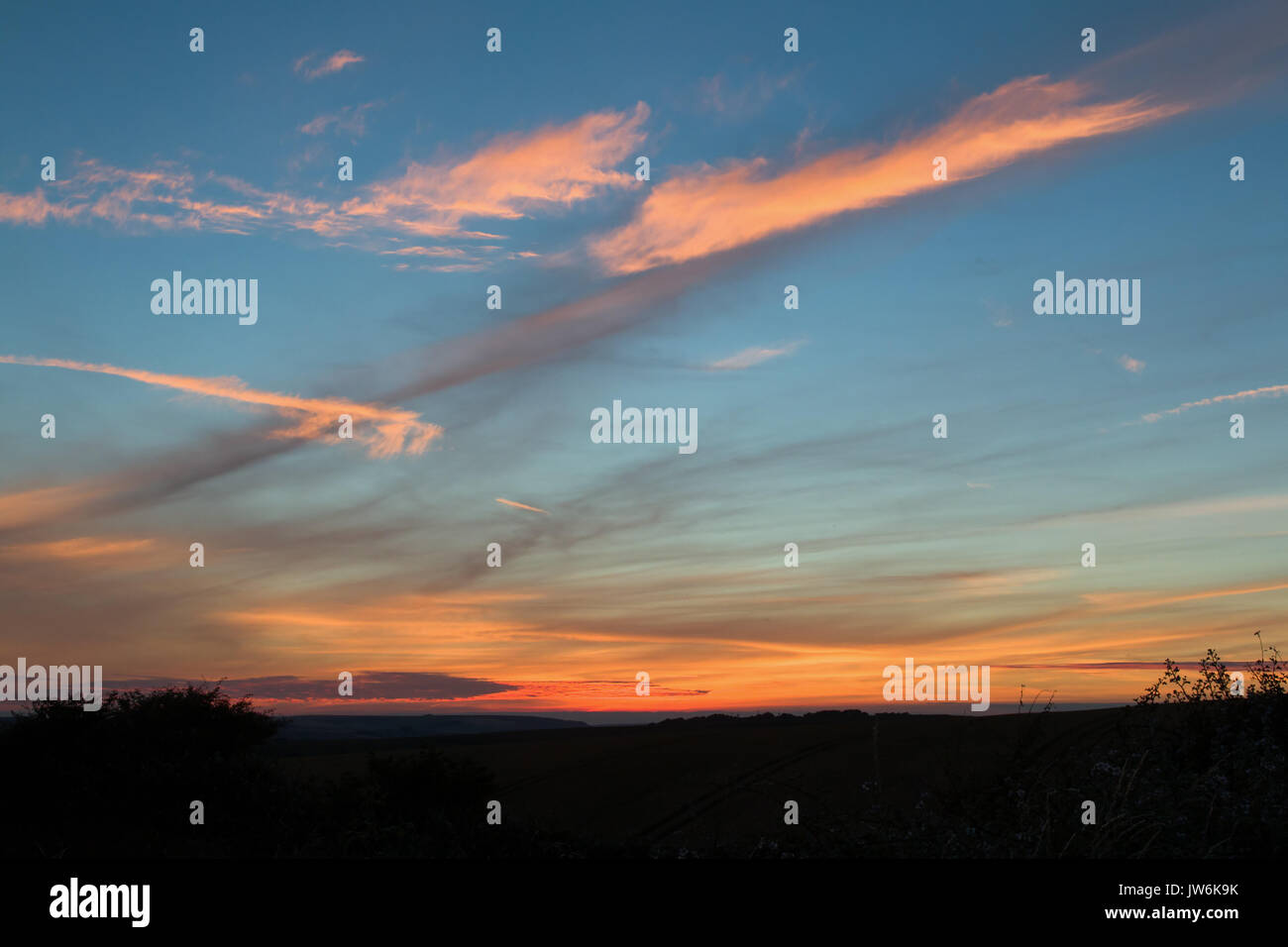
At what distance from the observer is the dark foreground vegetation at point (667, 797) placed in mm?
9664

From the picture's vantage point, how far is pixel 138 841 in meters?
15.0

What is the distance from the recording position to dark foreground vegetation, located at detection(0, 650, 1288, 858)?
9664mm

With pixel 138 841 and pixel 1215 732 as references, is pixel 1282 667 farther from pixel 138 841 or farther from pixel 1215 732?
pixel 138 841

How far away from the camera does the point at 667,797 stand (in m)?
39.5

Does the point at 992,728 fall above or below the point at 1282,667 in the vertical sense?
below
